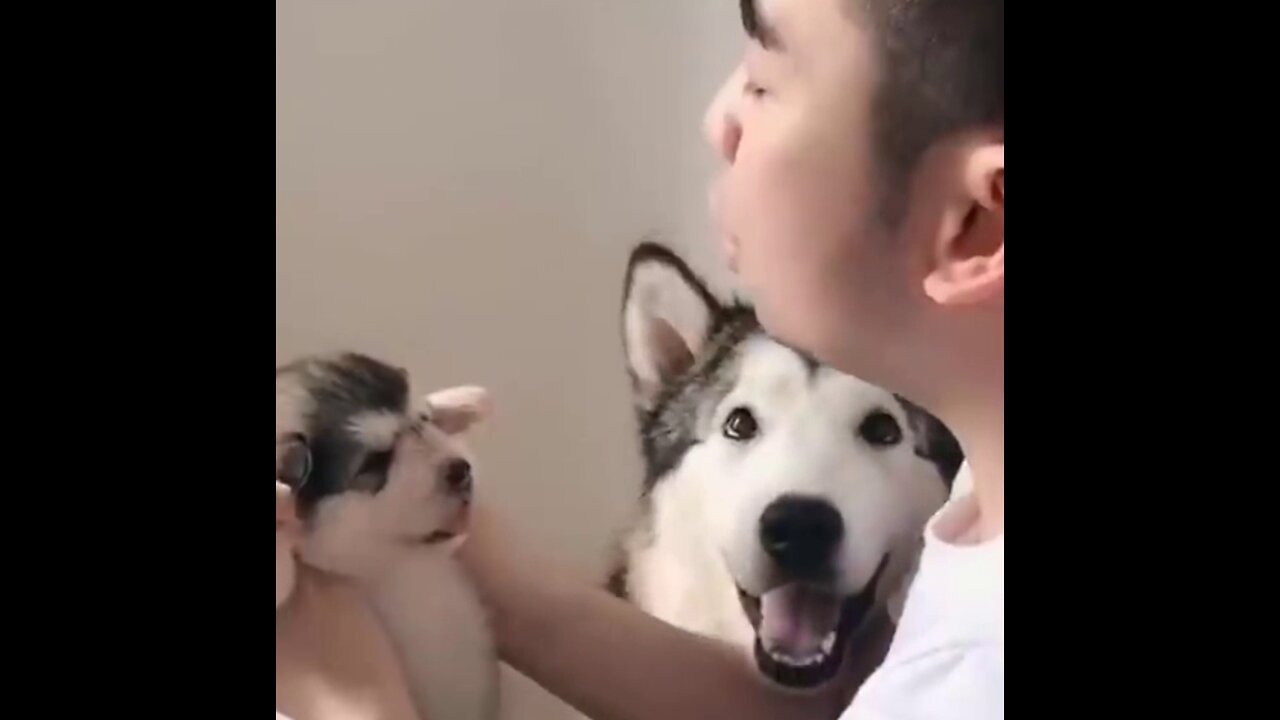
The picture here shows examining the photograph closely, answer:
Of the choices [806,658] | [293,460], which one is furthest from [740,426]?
[293,460]

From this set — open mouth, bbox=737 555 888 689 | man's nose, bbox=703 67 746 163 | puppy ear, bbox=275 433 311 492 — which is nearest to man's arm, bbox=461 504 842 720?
open mouth, bbox=737 555 888 689

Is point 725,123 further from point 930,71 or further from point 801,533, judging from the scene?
point 801,533

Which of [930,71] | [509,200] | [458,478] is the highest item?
[930,71]

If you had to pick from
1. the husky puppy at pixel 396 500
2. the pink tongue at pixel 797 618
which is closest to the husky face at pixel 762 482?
the pink tongue at pixel 797 618

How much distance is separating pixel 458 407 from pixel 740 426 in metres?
0.18

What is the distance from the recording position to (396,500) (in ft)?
2.73

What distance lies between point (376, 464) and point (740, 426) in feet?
0.74

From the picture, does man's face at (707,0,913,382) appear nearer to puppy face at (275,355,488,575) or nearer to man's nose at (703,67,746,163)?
man's nose at (703,67,746,163)

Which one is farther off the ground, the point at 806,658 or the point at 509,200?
the point at 509,200

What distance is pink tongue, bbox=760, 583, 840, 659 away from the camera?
86 cm

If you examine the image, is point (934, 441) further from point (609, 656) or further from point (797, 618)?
point (609, 656)
